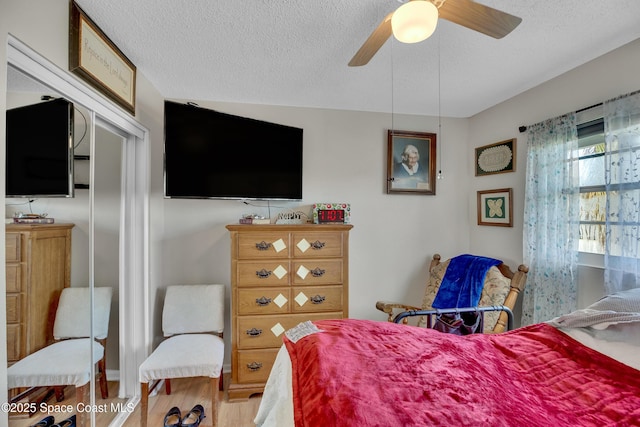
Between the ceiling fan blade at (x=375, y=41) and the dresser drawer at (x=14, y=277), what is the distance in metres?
1.86

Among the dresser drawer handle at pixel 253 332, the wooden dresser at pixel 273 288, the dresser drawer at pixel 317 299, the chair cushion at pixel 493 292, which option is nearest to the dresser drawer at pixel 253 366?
the wooden dresser at pixel 273 288

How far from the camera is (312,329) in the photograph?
1.28m

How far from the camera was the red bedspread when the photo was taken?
812mm

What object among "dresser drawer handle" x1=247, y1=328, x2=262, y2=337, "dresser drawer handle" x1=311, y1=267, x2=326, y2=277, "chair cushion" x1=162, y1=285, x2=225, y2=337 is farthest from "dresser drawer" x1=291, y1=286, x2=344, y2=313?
"chair cushion" x1=162, y1=285, x2=225, y2=337

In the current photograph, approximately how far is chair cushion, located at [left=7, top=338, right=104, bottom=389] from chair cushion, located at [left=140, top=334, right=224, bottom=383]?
0.32 meters

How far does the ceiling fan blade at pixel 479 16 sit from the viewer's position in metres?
1.11

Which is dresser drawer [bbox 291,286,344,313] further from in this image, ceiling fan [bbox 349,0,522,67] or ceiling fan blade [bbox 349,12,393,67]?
ceiling fan [bbox 349,0,522,67]

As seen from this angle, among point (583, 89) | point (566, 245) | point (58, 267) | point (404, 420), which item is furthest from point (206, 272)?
point (583, 89)

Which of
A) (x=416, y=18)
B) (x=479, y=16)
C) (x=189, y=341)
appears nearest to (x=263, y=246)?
(x=189, y=341)

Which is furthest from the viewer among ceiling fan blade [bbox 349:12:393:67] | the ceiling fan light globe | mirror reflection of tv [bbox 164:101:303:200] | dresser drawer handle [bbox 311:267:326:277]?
dresser drawer handle [bbox 311:267:326:277]

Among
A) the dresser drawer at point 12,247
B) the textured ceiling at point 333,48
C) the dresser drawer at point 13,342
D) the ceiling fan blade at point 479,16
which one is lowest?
the dresser drawer at point 13,342

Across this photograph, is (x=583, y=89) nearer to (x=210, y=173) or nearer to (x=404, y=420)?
(x=404, y=420)

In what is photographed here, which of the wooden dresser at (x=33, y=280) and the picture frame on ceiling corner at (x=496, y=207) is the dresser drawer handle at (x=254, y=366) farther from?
the picture frame on ceiling corner at (x=496, y=207)

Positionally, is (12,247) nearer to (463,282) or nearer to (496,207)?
(463,282)
